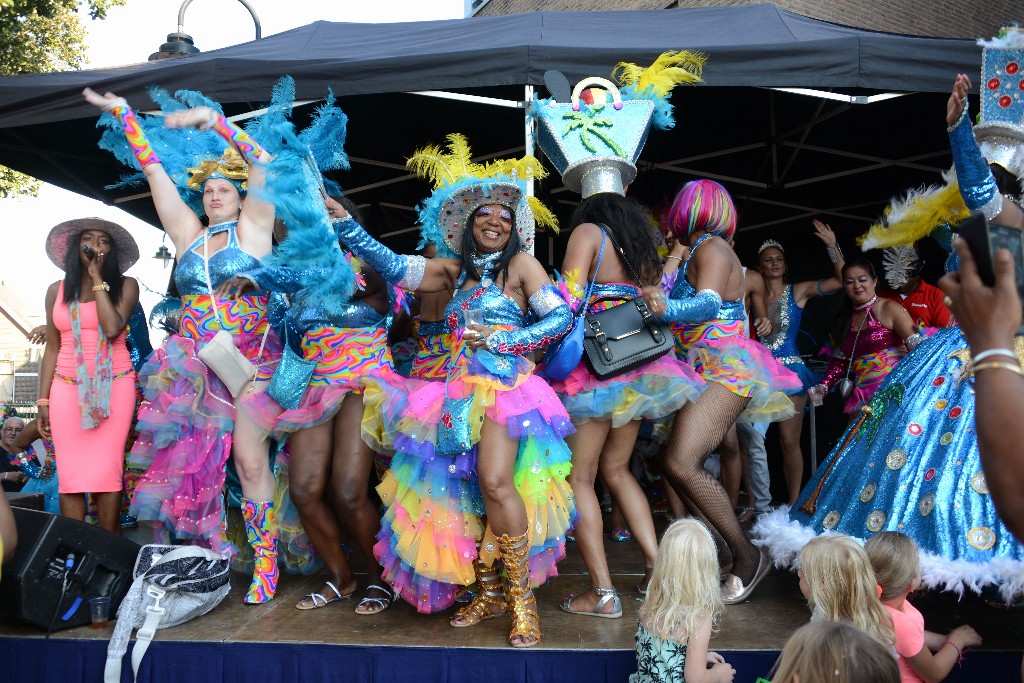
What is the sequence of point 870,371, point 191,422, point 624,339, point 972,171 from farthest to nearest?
1. point 870,371
2. point 191,422
3. point 624,339
4. point 972,171

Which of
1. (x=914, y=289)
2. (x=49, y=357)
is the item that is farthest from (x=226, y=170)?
(x=914, y=289)

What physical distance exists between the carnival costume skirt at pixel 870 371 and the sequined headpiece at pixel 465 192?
8.37ft

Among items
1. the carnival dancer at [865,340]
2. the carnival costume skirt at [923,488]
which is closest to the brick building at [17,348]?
the carnival dancer at [865,340]

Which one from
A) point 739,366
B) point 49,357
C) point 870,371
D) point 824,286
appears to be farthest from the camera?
point 824,286

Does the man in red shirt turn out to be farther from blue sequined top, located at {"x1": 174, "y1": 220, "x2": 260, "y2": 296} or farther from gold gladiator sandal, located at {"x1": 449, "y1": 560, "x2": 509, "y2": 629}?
blue sequined top, located at {"x1": 174, "y1": 220, "x2": 260, "y2": 296}

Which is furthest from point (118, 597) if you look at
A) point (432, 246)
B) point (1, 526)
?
point (432, 246)

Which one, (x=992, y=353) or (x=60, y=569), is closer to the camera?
(x=992, y=353)

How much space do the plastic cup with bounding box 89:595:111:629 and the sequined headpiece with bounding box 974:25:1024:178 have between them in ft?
13.8

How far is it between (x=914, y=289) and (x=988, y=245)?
→ 4.82 metres

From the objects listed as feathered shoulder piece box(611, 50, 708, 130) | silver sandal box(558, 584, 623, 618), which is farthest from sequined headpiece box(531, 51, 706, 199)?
silver sandal box(558, 584, 623, 618)

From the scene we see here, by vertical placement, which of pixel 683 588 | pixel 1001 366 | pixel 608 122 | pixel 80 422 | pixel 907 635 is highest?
pixel 608 122

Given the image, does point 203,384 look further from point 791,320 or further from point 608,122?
point 791,320

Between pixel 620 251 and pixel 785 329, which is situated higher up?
pixel 620 251

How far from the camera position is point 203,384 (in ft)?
12.0
